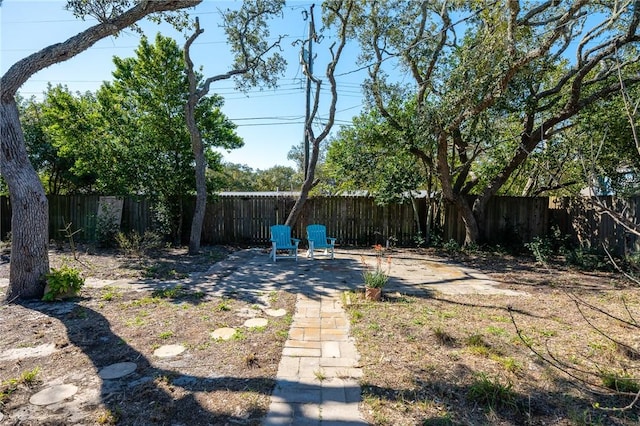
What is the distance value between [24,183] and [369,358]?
4.27 m

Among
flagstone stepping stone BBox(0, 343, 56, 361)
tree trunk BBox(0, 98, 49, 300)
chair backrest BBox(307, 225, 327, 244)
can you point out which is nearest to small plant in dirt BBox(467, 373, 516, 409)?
flagstone stepping stone BBox(0, 343, 56, 361)

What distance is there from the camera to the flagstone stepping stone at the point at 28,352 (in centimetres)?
270

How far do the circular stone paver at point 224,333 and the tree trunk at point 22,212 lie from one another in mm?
2557

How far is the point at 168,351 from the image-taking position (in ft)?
9.24

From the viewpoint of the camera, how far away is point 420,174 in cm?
926

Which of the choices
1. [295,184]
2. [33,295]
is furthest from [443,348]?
[295,184]

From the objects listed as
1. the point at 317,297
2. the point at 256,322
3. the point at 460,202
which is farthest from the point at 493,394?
the point at 460,202

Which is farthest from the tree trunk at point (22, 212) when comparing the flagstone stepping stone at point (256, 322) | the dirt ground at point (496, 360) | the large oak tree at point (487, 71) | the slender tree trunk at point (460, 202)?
the slender tree trunk at point (460, 202)

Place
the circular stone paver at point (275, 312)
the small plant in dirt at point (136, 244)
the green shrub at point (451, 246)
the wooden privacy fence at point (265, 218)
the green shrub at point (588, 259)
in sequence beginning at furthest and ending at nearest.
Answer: the wooden privacy fence at point (265, 218), the green shrub at point (451, 246), the small plant in dirt at point (136, 244), the green shrub at point (588, 259), the circular stone paver at point (275, 312)

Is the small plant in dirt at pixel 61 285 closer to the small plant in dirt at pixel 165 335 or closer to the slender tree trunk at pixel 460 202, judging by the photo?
the small plant in dirt at pixel 165 335

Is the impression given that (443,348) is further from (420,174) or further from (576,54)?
(420,174)

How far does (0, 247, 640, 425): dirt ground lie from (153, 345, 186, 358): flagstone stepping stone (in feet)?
0.19

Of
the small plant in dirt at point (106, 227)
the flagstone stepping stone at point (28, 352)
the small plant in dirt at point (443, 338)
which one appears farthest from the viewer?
the small plant in dirt at point (106, 227)

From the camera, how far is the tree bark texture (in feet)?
12.8
